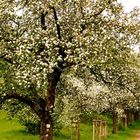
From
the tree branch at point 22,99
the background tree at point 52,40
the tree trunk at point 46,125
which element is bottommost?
the tree trunk at point 46,125

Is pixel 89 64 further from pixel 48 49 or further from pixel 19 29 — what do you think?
pixel 19 29

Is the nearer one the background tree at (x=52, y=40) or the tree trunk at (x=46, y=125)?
the background tree at (x=52, y=40)

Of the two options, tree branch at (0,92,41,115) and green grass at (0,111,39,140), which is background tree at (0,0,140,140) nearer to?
tree branch at (0,92,41,115)

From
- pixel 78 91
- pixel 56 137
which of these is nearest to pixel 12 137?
pixel 56 137

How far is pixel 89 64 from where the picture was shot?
25656mm

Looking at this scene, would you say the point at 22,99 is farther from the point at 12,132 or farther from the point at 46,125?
the point at 12,132

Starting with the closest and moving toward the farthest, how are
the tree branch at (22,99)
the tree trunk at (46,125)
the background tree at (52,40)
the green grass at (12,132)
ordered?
1. the background tree at (52,40)
2. the tree branch at (22,99)
3. the tree trunk at (46,125)
4. the green grass at (12,132)

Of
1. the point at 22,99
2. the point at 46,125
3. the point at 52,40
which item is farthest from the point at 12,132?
the point at 52,40

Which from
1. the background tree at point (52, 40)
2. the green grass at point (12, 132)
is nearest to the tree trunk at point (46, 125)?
the background tree at point (52, 40)

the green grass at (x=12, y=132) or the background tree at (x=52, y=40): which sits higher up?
the background tree at (x=52, y=40)

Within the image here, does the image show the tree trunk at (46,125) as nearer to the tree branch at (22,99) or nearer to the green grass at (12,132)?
the tree branch at (22,99)

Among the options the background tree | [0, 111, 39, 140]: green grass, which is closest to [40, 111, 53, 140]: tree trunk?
the background tree

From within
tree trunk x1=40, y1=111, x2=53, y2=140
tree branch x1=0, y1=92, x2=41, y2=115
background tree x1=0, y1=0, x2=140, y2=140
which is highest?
background tree x1=0, y1=0, x2=140, y2=140

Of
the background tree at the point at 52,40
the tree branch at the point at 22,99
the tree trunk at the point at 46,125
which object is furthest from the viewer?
the tree trunk at the point at 46,125
